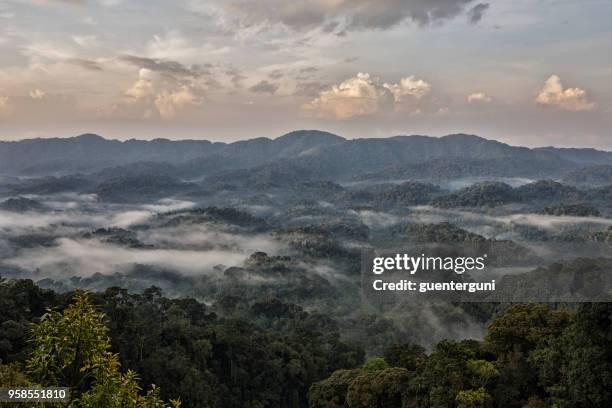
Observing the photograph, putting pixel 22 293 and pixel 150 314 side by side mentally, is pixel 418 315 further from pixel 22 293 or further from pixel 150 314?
pixel 22 293

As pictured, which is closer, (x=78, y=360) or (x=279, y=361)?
(x=78, y=360)

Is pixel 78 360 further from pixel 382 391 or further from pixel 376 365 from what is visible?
pixel 376 365

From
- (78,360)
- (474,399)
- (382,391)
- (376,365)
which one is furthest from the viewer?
(376,365)

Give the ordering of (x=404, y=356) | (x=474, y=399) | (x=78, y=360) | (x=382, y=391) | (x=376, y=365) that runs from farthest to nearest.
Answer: (x=404, y=356), (x=376, y=365), (x=382, y=391), (x=474, y=399), (x=78, y=360)

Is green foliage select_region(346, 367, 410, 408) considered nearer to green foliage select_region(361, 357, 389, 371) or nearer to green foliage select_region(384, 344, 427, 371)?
green foliage select_region(361, 357, 389, 371)

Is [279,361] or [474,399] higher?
[474,399]

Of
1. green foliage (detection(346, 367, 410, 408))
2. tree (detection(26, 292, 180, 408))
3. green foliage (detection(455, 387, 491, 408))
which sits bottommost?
green foliage (detection(346, 367, 410, 408))

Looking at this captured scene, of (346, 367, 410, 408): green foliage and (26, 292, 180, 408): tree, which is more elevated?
(26, 292, 180, 408): tree

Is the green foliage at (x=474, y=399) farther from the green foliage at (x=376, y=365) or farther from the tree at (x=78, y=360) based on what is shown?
the tree at (x=78, y=360)

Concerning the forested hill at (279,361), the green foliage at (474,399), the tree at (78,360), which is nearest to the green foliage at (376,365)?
the forested hill at (279,361)

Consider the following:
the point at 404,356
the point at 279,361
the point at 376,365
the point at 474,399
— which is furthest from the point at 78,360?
the point at 279,361

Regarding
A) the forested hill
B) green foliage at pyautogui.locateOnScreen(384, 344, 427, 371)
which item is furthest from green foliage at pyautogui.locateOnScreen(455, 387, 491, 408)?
green foliage at pyautogui.locateOnScreen(384, 344, 427, 371)
